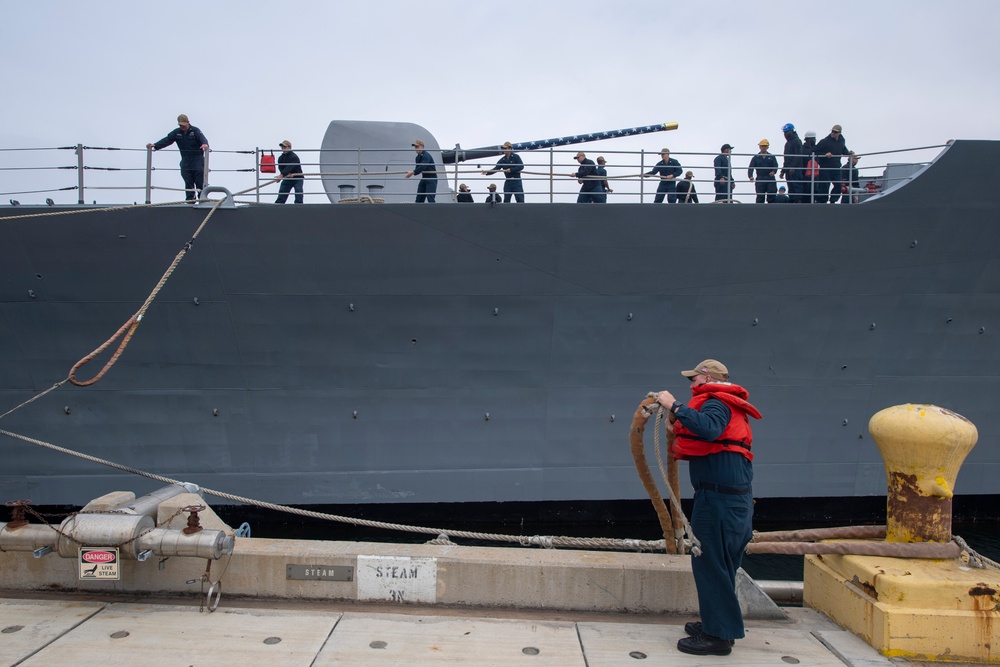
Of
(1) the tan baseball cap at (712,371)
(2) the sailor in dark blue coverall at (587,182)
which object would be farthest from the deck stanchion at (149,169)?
(1) the tan baseball cap at (712,371)

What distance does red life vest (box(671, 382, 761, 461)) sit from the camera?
10.1ft

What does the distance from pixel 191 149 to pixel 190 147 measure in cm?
2

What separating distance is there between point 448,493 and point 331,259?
9.31ft

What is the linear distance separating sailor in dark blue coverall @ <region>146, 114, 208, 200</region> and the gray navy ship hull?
2.57ft

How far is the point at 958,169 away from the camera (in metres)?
7.43

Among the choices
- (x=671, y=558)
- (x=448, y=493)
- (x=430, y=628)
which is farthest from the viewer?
(x=448, y=493)

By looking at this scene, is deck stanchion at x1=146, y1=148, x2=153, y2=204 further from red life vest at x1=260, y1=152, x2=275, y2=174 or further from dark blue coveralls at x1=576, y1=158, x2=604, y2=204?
dark blue coveralls at x1=576, y1=158, x2=604, y2=204

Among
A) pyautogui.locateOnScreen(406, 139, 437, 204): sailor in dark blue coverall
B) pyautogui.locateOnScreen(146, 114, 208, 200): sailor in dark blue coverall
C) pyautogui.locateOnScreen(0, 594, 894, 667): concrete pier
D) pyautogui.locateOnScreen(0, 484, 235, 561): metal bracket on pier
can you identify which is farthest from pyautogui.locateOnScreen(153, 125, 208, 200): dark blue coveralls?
pyautogui.locateOnScreen(0, 594, 894, 667): concrete pier

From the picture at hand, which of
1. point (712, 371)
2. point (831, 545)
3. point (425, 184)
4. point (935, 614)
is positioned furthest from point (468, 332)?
point (935, 614)

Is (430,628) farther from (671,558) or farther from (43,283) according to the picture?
(43,283)

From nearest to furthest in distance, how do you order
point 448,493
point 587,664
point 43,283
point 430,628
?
point 587,664 → point 430,628 → point 43,283 → point 448,493

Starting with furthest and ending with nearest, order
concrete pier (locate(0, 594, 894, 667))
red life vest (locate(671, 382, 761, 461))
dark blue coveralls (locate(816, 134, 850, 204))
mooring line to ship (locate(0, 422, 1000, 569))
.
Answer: dark blue coveralls (locate(816, 134, 850, 204)), mooring line to ship (locate(0, 422, 1000, 569)), red life vest (locate(671, 382, 761, 461)), concrete pier (locate(0, 594, 894, 667))

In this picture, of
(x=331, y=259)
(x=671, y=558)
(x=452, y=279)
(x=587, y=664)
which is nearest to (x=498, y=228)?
(x=452, y=279)

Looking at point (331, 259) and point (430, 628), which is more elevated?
point (331, 259)
